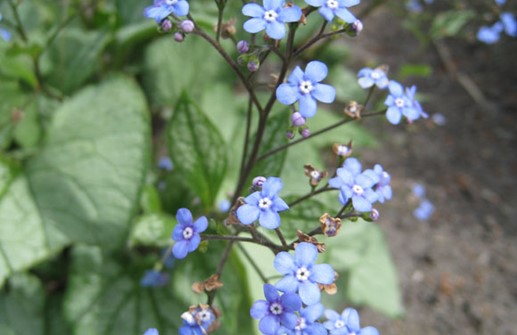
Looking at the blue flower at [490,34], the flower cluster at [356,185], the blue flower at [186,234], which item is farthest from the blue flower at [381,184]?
the blue flower at [490,34]

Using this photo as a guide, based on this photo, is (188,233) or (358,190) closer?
(188,233)

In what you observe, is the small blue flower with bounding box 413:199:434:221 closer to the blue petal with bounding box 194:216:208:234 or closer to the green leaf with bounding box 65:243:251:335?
the green leaf with bounding box 65:243:251:335

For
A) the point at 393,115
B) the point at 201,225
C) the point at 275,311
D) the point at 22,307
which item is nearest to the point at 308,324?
A: the point at 275,311

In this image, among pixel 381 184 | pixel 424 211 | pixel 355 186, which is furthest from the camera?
pixel 424 211

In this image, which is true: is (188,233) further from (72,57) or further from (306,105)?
(72,57)

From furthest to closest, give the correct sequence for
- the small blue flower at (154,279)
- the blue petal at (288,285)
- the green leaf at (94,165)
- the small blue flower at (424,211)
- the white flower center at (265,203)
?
the small blue flower at (424,211), the small blue flower at (154,279), the green leaf at (94,165), the white flower center at (265,203), the blue petal at (288,285)

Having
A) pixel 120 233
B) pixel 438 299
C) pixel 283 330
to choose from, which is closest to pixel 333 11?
pixel 283 330

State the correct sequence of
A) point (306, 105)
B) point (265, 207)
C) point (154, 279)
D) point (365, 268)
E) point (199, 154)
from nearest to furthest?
point (265, 207) → point (306, 105) → point (199, 154) → point (154, 279) → point (365, 268)

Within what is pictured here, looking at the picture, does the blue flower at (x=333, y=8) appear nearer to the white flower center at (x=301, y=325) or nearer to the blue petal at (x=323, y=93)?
the blue petal at (x=323, y=93)
